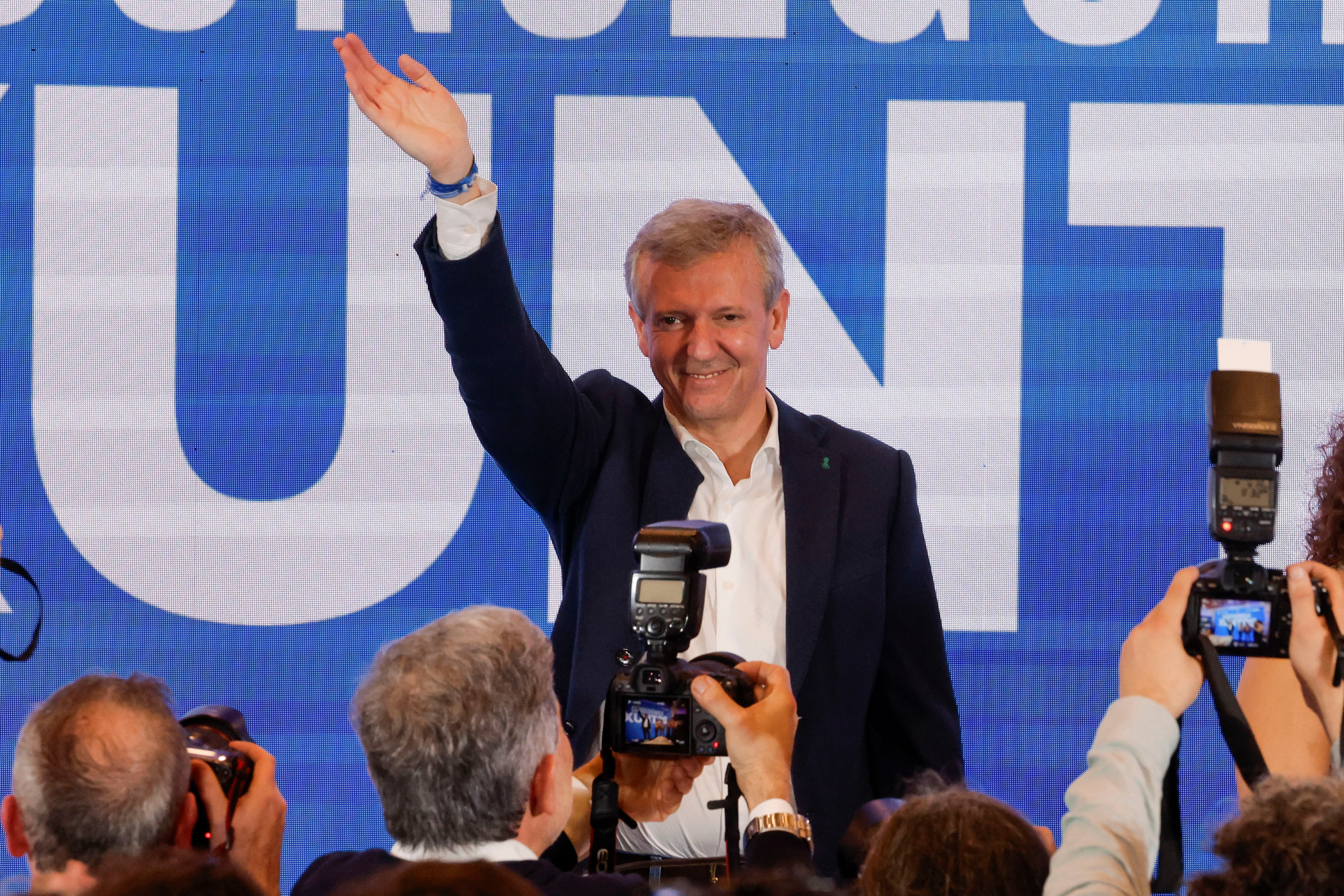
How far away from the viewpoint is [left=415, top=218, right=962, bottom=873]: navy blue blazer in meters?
2.10

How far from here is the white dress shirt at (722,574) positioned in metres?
2.07

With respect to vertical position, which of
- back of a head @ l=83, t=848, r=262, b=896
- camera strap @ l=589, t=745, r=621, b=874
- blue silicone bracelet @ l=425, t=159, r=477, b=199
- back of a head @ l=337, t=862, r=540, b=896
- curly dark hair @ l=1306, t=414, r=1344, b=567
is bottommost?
camera strap @ l=589, t=745, r=621, b=874

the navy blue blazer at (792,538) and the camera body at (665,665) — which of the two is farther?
the navy blue blazer at (792,538)

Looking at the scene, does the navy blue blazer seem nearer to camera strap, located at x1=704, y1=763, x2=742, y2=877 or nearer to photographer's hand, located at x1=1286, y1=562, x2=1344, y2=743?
camera strap, located at x1=704, y1=763, x2=742, y2=877

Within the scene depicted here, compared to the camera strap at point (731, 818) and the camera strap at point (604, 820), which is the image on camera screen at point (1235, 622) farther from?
the camera strap at point (604, 820)

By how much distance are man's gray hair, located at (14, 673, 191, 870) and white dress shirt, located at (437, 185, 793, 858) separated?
2.57 ft

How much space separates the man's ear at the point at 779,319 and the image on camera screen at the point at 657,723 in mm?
821

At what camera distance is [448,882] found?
3.25 feet

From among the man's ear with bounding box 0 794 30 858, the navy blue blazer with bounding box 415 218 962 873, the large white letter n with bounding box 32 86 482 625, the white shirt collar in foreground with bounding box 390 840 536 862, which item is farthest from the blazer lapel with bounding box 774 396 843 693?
the large white letter n with bounding box 32 86 482 625

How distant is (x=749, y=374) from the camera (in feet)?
7.57

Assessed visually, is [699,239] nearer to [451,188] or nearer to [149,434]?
→ [451,188]

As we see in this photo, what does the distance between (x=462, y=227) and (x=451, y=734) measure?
0.88 meters

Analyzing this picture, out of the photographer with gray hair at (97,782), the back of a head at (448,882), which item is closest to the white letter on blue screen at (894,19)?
the photographer with gray hair at (97,782)

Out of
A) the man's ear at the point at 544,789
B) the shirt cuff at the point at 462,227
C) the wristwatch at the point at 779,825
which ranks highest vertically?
the shirt cuff at the point at 462,227
